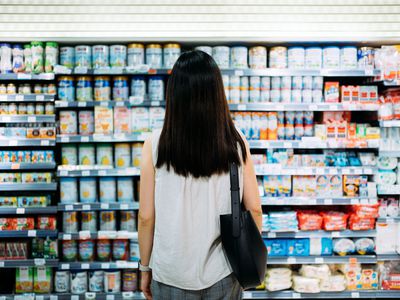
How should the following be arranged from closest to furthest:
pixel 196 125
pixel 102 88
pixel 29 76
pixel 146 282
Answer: pixel 196 125 < pixel 146 282 < pixel 29 76 < pixel 102 88

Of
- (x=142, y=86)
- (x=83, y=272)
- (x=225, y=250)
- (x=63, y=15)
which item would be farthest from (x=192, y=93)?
(x=83, y=272)

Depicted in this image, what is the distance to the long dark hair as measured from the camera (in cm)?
166

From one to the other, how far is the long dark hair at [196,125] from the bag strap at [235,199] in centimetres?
3

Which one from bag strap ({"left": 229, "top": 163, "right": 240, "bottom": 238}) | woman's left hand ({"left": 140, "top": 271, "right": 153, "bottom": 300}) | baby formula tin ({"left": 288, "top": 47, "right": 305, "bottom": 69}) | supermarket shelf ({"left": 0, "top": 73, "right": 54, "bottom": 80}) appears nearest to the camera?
bag strap ({"left": 229, "top": 163, "right": 240, "bottom": 238})

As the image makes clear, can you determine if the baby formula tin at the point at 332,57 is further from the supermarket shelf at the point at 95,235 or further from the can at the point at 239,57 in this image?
the supermarket shelf at the point at 95,235

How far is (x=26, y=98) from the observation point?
3939 millimetres

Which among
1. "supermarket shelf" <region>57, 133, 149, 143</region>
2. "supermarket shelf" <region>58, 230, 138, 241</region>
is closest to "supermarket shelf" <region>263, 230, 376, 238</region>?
"supermarket shelf" <region>58, 230, 138, 241</region>

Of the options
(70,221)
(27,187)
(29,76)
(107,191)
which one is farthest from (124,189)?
(29,76)

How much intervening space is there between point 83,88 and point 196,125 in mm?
2605

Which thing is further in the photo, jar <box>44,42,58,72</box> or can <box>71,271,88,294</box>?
can <box>71,271,88,294</box>

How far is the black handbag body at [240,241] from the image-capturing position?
1.67 metres

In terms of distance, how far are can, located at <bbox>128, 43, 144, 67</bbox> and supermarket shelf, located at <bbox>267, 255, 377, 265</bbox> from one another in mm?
2206

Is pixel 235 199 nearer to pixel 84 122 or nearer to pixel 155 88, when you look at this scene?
pixel 155 88

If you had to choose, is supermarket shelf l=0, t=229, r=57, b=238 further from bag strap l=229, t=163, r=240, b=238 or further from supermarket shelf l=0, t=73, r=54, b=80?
bag strap l=229, t=163, r=240, b=238
